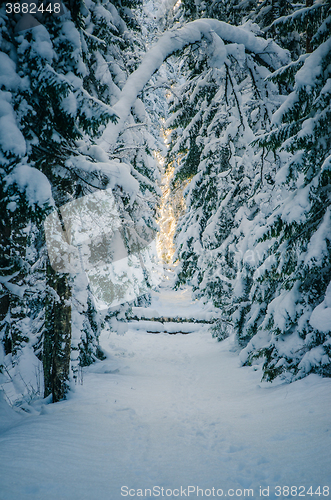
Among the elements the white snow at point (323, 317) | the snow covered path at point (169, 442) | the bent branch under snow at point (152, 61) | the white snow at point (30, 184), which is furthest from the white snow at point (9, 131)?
the white snow at point (323, 317)

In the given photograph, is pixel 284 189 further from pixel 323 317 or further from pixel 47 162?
pixel 47 162

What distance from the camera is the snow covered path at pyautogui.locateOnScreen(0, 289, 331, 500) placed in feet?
8.60

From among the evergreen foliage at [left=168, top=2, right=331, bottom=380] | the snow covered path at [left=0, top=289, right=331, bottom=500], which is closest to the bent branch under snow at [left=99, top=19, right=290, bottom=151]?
the evergreen foliage at [left=168, top=2, right=331, bottom=380]

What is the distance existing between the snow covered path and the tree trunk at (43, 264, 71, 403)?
18.6 inches

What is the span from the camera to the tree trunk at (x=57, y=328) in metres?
4.32

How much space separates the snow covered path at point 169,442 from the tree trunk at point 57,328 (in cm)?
47

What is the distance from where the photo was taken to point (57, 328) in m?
4.38

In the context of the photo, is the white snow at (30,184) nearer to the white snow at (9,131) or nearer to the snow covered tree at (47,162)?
the snow covered tree at (47,162)

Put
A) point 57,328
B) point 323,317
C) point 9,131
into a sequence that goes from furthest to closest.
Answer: point 57,328, point 323,317, point 9,131

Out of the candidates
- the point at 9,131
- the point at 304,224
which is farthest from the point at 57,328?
the point at 304,224

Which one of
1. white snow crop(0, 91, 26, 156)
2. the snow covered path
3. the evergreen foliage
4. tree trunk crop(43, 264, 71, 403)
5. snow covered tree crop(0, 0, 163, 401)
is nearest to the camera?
the snow covered path

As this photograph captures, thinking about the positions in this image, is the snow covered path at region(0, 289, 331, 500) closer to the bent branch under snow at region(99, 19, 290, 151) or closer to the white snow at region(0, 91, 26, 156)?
the white snow at region(0, 91, 26, 156)

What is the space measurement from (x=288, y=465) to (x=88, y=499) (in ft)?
7.15

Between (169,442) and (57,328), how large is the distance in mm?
2525
